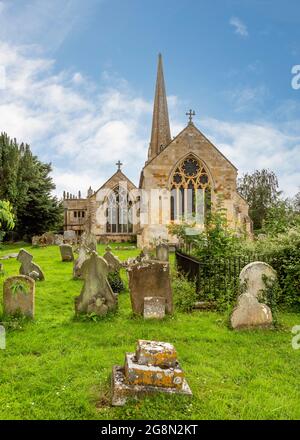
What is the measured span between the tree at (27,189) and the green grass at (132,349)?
69.7 ft

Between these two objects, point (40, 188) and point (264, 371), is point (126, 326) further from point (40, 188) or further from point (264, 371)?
point (40, 188)

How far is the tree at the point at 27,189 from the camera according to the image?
1026 inches

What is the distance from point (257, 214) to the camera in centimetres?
4056

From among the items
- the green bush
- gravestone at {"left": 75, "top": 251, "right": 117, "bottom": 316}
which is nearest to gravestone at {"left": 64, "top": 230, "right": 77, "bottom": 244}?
the green bush

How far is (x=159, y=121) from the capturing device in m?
33.3

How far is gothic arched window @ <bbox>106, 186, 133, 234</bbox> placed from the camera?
3008 centimetres

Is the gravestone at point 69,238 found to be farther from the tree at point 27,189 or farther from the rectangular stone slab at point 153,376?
the rectangular stone slab at point 153,376

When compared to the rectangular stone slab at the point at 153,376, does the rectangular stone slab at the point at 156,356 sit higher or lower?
higher

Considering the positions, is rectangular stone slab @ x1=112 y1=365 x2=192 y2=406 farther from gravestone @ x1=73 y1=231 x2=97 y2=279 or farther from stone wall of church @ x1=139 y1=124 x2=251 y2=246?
stone wall of church @ x1=139 y1=124 x2=251 y2=246

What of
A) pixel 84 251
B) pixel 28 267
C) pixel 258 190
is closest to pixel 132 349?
pixel 28 267

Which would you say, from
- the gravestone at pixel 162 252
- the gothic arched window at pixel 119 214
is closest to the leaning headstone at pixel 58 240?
the gothic arched window at pixel 119 214

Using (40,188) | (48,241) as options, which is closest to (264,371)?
(48,241)

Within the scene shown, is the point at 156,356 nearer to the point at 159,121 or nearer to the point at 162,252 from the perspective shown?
the point at 162,252

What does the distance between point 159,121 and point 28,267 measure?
25825mm
